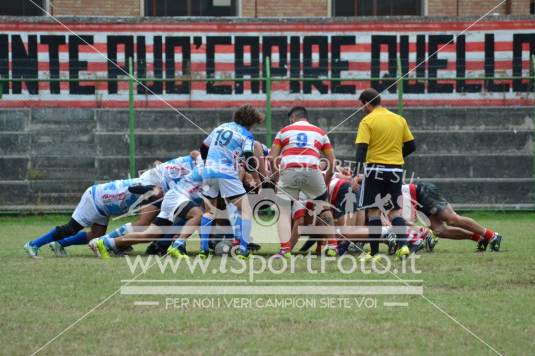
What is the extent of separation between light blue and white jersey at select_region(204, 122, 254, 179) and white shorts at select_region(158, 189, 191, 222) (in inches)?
19.1

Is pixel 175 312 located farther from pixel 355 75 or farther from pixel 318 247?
pixel 355 75

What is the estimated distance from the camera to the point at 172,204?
12.4 m

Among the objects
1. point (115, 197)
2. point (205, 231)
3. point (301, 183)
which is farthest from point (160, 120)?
point (301, 183)

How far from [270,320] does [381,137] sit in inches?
192

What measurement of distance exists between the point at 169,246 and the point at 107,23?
11306mm

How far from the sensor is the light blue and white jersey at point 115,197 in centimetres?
1252

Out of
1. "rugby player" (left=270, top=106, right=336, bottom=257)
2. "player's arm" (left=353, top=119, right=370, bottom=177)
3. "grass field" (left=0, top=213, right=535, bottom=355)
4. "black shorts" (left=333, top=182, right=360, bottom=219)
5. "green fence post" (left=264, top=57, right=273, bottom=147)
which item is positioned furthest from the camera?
"green fence post" (left=264, top=57, right=273, bottom=147)

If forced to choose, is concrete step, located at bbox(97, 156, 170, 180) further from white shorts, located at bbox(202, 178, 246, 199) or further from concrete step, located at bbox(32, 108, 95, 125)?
white shorts, located at bbox(202, 178, 246, 199)

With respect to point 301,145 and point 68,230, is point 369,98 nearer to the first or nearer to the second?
point 301,145

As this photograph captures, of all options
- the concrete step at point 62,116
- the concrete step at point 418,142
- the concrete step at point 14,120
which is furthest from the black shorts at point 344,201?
the concrete step at point 14,120

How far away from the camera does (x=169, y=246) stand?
12.7 m

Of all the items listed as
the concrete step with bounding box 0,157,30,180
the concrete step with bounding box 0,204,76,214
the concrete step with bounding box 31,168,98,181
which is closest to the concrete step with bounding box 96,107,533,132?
the concrete step with bounding box 31,168,98,181

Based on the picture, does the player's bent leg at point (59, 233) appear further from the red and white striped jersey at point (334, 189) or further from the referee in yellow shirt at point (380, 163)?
the referee in yellow shirt at point (380, 163)

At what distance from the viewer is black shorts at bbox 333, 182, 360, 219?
13422 millimetres
